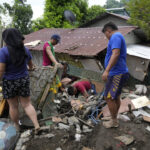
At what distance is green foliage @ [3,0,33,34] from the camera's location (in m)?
21.2

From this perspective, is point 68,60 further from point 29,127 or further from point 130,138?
point 130,138

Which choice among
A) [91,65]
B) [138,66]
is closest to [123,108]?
[91,65]

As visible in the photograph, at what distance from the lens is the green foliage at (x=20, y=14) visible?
69.6 ft

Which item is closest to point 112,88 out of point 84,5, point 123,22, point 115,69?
point 115,69

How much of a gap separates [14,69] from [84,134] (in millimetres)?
→ 1906

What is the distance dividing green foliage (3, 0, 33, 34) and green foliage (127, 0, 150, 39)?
20.2 meters

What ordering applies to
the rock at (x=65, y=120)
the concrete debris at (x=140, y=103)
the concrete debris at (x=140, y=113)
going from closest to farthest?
1. the rock at (x=65, y=120)
2. the concrete debris at (x=140, y=113)
3. the concrete debris at (x=140, y=103)

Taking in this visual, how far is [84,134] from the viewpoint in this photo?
3.41 m

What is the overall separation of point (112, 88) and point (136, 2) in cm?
207

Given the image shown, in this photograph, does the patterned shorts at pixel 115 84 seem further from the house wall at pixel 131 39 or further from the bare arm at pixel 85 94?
the house wall at pixel 131 39

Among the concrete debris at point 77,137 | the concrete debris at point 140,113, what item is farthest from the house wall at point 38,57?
the concrete debris at point 77,137

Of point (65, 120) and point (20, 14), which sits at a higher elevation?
point (20, 14)

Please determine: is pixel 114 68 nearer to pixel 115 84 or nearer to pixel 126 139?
pixel 115 84

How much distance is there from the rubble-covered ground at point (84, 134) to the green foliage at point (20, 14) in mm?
20300
